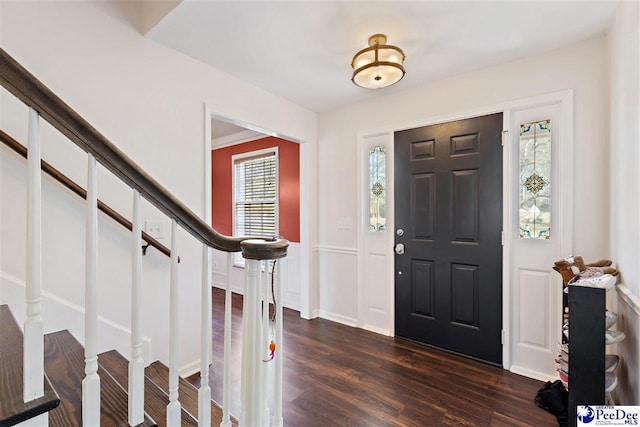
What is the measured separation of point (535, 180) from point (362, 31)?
65.7 inches

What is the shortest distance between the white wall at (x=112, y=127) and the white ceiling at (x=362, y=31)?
26 centimetres

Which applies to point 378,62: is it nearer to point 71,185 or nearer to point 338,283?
point 71,185

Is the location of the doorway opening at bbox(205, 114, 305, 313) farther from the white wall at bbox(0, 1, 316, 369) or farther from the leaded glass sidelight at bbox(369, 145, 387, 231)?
the white wall at bbox(0, 1, 316, 369)

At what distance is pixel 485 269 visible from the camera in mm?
2438

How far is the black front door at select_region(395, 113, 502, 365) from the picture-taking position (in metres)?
2.41

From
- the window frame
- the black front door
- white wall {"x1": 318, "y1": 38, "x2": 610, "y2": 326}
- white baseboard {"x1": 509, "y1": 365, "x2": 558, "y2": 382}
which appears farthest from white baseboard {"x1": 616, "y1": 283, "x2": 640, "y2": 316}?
the window frame

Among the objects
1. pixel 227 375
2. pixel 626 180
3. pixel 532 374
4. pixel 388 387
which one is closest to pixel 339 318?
pixel 388 387

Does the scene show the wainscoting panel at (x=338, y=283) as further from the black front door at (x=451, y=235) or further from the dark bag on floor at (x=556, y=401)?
the dark bag on floor at (x=556, y=401)

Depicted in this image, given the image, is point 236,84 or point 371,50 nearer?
point 371,50

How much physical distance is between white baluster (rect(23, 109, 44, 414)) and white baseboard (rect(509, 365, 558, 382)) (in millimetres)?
2818

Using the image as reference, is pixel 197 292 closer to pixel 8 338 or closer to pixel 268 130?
pixel 8 338

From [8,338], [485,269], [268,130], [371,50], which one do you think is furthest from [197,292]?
[485,269]

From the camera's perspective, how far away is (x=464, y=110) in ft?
8.29

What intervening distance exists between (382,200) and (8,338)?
8.88 ft
